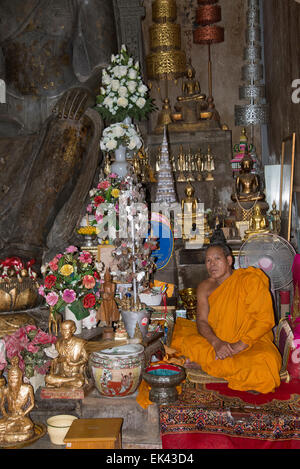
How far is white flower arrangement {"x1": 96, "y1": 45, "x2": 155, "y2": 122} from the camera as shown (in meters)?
4.60

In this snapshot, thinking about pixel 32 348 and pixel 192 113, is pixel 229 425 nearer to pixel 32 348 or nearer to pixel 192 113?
pixel 32 348

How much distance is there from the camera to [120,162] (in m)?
4.67

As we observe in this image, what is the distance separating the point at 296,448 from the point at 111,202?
2477 millimetres

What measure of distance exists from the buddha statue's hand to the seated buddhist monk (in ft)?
5.77

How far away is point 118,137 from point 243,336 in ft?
7.08

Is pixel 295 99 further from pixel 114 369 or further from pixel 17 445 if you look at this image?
pixel 17 445

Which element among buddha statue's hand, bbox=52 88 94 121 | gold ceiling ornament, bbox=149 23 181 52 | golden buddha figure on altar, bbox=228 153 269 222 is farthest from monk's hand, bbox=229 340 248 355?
gold ceiling ornament, bbox=149 23 181 52

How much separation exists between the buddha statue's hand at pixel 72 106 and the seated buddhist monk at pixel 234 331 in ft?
5.77

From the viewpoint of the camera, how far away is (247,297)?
3225mm

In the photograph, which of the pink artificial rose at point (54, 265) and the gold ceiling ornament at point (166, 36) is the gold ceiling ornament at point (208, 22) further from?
the pink artificial rose at point (54, 265)

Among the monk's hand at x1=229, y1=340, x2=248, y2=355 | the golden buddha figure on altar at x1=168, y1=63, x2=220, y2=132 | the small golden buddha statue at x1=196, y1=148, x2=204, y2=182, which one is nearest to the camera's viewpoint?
the monk's hand at x1=229, y1=340, x2=248, y2=355

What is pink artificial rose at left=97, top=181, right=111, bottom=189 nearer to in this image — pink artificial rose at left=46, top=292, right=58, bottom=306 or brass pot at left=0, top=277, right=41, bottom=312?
brass pot at left=0, top=277, right=41, bottom=312

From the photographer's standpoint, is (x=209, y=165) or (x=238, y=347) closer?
(x=238, y=347)

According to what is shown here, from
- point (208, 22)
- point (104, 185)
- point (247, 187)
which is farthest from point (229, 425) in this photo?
point (208, 22)
